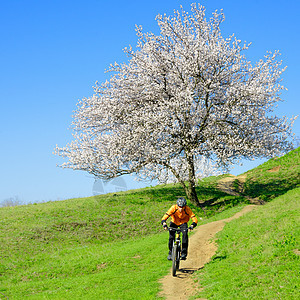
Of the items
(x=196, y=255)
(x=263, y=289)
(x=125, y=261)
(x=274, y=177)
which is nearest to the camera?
(x=263, y=289)

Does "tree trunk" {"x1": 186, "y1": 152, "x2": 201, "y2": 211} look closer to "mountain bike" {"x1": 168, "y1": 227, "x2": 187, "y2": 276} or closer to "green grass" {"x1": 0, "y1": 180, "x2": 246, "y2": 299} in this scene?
"green grass" {"x1": 0, "y1": 180, "x2": 246, "y2": 299}

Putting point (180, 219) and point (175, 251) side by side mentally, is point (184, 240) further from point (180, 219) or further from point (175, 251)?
point (180, 219)

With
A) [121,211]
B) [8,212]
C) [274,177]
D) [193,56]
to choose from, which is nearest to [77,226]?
[121,211]

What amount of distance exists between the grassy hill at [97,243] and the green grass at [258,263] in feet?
6.97

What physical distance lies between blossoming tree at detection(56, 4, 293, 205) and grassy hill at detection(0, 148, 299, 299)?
3.31 metres

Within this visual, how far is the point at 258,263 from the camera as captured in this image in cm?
1283

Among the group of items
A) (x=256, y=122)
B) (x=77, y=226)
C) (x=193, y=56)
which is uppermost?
(x=193, y=56)

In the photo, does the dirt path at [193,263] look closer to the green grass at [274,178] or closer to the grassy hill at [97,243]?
the grassy hill at [97,243]

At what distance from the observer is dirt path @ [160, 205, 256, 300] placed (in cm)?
1249

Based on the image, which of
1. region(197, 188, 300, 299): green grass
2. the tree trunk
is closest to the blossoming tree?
the tree trunk

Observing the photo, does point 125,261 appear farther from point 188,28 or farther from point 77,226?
point 188,28

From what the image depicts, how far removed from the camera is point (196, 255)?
680 inches

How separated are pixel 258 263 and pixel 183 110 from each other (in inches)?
680

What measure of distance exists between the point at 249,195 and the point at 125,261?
20.3 m
